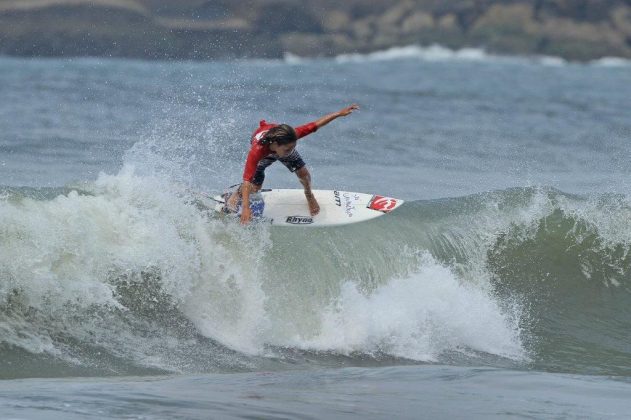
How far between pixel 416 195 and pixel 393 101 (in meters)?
17.0

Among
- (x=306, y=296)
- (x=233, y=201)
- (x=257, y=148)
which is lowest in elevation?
(x=306, y=296)

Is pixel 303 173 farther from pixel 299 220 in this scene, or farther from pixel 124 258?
pixel 124 258

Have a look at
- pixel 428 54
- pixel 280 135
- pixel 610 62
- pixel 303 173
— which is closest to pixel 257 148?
pixel 280 135

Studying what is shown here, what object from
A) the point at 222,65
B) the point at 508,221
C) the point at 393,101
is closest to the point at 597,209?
→ the point at 508,221

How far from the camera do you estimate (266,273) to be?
1117 cm

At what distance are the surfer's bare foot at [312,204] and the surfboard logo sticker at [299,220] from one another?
0.26ft

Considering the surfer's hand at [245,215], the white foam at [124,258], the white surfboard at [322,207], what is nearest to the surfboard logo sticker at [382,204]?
the white surfboard at [322,207]

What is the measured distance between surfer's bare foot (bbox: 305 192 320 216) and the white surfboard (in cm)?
5

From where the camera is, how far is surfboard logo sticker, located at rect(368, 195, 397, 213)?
12620mm

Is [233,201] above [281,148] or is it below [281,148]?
below

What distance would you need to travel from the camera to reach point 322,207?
12.3 metres

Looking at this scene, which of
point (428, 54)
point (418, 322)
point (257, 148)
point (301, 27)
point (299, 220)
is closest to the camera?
point (418, 322)

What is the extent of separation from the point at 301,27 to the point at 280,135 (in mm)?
54397

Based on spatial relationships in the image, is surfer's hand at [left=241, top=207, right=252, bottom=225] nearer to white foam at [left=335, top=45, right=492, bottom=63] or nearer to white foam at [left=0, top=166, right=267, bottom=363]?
white foam at [left=0, top=166, right=267, bottom=363]
